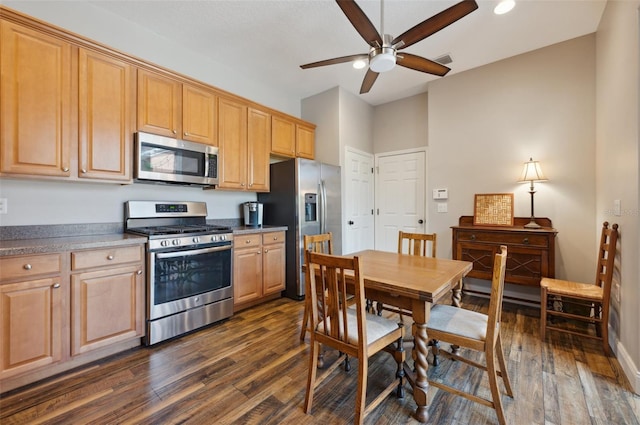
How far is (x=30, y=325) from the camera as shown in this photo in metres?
1.78

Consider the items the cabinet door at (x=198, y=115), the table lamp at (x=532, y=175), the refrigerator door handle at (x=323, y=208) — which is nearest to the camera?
the cabinet door at (x=198, y=115)

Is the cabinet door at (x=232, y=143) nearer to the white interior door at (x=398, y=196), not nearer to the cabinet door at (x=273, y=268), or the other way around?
the cabinet door at (x=273, y=268)

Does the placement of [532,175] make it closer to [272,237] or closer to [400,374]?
[400,374]

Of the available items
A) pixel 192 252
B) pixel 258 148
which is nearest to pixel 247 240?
pixel 192 252

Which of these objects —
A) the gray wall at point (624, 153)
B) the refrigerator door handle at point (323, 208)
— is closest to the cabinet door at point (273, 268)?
the refrigerator door handle at point (323, 208)

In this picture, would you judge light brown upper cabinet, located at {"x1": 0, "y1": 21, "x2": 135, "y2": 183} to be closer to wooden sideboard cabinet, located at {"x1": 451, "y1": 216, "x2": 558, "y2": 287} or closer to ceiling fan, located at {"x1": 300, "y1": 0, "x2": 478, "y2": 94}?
ceiling fan, located at {"x1": 300, "y1": 0, "x2": 478, "y2": 94}

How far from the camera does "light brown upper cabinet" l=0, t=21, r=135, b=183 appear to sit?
1.89m

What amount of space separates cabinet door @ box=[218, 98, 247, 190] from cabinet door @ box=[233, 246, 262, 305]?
0.83 m

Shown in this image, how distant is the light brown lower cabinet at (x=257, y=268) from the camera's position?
9.91ft

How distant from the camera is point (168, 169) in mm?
2695

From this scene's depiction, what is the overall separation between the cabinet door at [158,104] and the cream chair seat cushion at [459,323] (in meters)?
2.86

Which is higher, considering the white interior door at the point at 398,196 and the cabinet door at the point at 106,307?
the white interior door at the point at 398,196

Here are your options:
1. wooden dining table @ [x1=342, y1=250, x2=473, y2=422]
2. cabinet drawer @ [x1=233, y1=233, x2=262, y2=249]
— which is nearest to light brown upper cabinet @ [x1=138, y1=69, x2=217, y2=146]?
cabinet drawer @ [x1=233, y1=233, x2=262, y2=249]

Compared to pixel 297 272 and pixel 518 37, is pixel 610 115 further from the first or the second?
pixel 297 272
